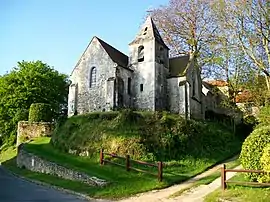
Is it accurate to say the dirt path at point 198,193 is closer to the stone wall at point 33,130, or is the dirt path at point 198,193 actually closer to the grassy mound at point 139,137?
the grassy mound at point 139,137

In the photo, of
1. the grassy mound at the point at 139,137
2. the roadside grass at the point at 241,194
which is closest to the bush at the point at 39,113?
the grassy mound at the point at 139,137

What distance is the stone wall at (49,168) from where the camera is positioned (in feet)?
56.6

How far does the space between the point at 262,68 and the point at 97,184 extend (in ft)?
40.7

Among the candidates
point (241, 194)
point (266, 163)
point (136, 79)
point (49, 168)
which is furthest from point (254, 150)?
point (136, 79)

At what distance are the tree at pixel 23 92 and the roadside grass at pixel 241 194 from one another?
29.6 meters

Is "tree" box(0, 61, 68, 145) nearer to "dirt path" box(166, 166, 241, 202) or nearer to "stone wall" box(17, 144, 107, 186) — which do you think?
"stone wall" box(17, 144, 107, 186)

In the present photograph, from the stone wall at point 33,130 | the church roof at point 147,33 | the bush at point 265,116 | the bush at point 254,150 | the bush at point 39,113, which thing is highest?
the church roof at point 147,33

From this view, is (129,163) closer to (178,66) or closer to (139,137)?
(139,137)

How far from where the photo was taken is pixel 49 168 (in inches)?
841

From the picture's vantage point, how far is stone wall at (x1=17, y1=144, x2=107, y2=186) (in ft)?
56.6

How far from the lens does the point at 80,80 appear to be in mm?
33938

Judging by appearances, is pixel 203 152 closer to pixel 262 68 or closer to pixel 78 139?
pixel 262 68

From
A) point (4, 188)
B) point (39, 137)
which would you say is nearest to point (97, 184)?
point (4, 188)

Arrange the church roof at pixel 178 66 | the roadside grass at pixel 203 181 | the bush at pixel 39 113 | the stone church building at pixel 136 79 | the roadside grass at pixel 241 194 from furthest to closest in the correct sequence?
the bush at pixel 39 113 → the church roof at pixel 178 66 → the stone church building at pixel 136 79 → the roadside grass at pixel 203 181 → the roadside grass at pixel 241 194
